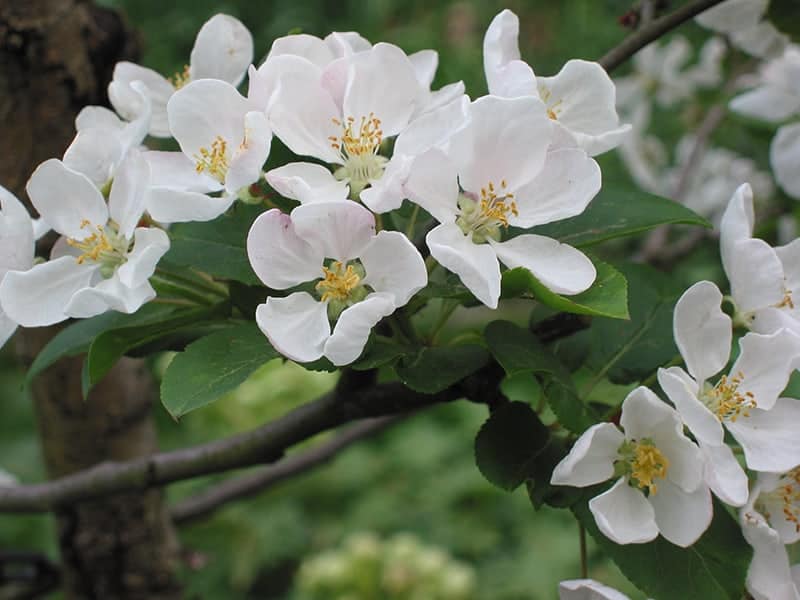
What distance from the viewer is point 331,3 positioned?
175 inches

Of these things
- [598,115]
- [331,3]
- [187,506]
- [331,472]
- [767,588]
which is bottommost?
[331,472]

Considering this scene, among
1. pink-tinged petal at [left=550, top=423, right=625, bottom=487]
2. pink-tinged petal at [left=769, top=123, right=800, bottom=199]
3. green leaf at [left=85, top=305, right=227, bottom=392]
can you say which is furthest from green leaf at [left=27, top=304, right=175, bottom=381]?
pink-tinged petal at [left=769, top=123, right=800, bottom=199]

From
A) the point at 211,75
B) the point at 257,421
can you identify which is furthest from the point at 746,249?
the point at 257,421

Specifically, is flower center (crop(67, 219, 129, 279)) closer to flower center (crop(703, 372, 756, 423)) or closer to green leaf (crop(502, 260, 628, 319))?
green leaf (crop(502, 260, 628, 319))

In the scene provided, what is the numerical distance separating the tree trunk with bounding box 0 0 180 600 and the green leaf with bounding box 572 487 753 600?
2.43 feet

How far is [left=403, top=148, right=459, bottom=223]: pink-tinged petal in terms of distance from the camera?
68cm

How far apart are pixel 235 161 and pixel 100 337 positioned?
0.19m

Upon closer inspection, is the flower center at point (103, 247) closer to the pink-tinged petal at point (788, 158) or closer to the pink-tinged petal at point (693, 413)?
the pink-tinged petal at point (693, 413)

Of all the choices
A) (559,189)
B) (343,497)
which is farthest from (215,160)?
(343,497)

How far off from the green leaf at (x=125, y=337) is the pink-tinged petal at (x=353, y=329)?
8.0 inches

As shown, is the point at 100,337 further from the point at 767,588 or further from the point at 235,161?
the point at 767,588

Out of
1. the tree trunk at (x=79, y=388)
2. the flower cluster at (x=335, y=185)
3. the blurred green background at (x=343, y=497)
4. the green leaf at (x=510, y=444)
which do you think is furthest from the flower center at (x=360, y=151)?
the blurred green background at (x=343, y=497)

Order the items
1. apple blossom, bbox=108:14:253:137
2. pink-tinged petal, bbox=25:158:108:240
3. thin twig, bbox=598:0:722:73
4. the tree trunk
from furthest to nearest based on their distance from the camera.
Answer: the tree trunk < thin twig, bbox=598:0:722:73 < apple blossom, bbox=108:14:253:137 < pink-tinged petal, bbox=25:158:108:240

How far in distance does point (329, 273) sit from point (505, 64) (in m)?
0.22
